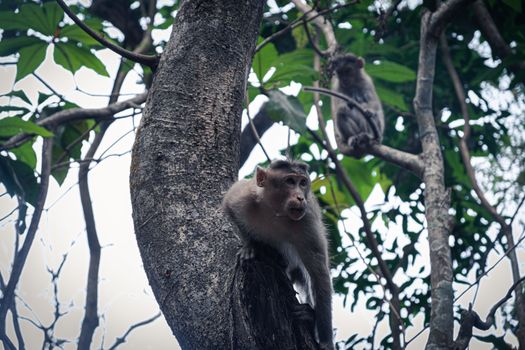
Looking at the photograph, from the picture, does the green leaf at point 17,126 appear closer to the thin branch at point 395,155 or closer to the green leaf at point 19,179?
the green leaf at point 19,179

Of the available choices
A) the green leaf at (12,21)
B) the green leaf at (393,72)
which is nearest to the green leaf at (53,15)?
the green leaf at (12,21)

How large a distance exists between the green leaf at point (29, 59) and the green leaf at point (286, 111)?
70.9 inches

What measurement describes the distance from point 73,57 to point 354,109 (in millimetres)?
5169

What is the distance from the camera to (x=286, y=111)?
4.45 meters

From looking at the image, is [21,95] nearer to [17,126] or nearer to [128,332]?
[17,126]

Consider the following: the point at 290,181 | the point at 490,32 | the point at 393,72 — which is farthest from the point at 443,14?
the point at 290,181

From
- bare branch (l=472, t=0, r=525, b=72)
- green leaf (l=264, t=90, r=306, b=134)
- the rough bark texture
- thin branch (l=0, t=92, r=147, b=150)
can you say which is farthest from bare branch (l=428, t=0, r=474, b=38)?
thin branch (l=0, t=92, r=147, b=150)

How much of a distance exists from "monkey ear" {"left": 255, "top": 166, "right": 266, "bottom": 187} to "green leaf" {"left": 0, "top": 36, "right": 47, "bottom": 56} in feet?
6.92

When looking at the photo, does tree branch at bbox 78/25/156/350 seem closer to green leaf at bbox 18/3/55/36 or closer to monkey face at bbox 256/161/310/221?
green leaf at bbox 18/3/55/36

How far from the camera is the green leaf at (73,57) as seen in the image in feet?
15.9

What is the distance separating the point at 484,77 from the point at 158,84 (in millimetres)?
3556

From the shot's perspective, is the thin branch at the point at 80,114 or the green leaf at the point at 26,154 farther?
the green leaf at the point at 26,154

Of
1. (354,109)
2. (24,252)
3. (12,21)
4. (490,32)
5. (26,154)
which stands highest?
(354,109)

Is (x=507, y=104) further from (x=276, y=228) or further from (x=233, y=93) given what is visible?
(x=233, y=93)
